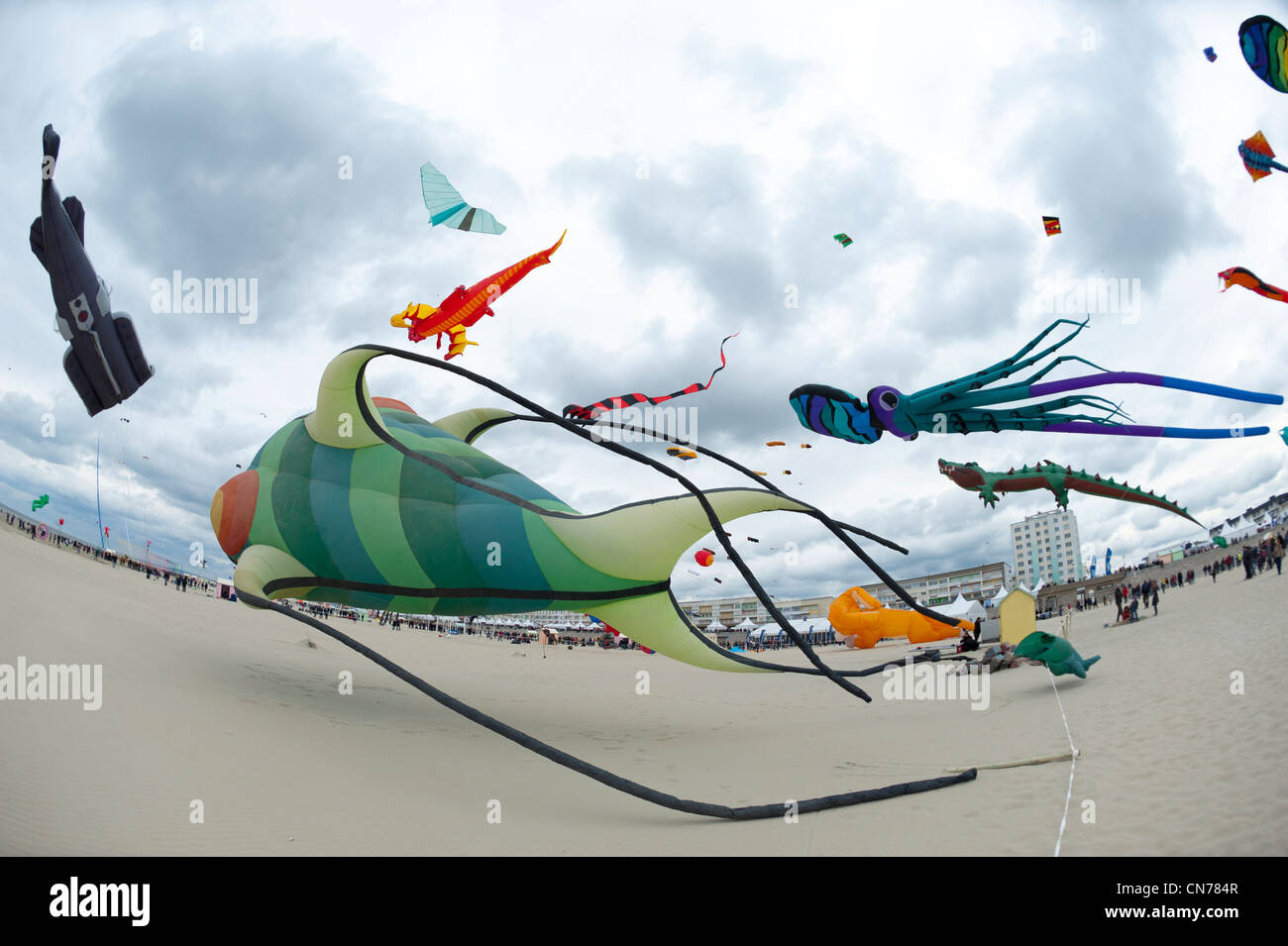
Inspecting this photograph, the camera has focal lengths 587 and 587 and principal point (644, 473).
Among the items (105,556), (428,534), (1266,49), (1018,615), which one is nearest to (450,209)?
(428,534)


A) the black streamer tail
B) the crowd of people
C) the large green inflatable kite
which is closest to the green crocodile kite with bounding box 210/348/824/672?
the large green inflatable kite

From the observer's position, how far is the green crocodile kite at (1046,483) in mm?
9680

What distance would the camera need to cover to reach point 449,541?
7.52 metres

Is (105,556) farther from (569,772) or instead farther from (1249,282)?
(1249,282)

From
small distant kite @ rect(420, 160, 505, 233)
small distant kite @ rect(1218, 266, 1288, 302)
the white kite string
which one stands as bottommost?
the white kite string

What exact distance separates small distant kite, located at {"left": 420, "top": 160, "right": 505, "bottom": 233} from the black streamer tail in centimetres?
605

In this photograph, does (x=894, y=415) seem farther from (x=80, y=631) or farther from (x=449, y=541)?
(x=80, y=631)

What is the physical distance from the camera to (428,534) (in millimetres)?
7500

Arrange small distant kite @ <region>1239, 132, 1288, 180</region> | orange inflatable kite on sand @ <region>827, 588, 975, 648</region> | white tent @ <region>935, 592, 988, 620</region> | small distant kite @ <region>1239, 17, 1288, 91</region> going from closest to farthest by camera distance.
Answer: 1. small distant kite @ <region>1239, 17, 1288, 91</region>
2. small distant kite @ <region>1239, 132, 1288, 180</region>
3. orange inflatable kite on sand @ <region>827, 588, 975, 648</region>
4. white tent @ <region>935, 592, 988, 620</region>

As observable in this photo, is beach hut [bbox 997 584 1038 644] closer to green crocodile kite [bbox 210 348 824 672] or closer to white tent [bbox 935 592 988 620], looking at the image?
green crocodile kite [bbox 210 348 824 672]

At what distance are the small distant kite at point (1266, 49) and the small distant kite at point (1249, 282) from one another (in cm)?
242

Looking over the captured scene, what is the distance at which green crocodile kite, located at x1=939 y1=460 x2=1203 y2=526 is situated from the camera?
31.8 feet

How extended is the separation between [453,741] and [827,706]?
7252 mm
